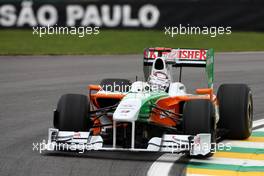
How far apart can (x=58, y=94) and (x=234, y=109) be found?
533cm

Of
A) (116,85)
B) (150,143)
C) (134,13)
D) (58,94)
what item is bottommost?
(150,143)

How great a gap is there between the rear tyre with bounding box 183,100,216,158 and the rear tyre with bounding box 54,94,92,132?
1.23 meters

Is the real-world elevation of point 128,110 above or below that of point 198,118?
above

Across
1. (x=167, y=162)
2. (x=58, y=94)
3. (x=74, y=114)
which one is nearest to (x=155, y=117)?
(x=167, y=162)

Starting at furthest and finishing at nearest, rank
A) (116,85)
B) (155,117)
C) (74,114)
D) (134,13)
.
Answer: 1. (134,13)
2. (116,85)
3. (155,117)
4. (74,114)

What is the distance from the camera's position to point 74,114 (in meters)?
9.80

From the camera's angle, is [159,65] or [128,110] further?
[159,65]

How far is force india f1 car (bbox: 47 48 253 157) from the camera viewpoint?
9.34 meters

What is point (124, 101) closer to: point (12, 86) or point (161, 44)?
point (12, 86)

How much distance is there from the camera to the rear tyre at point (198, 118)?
943cm

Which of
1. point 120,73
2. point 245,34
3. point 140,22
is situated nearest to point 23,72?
point 120,73

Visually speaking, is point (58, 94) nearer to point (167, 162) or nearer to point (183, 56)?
point (183, 56)

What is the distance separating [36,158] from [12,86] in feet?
23.2

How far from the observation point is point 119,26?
27.1 meters
